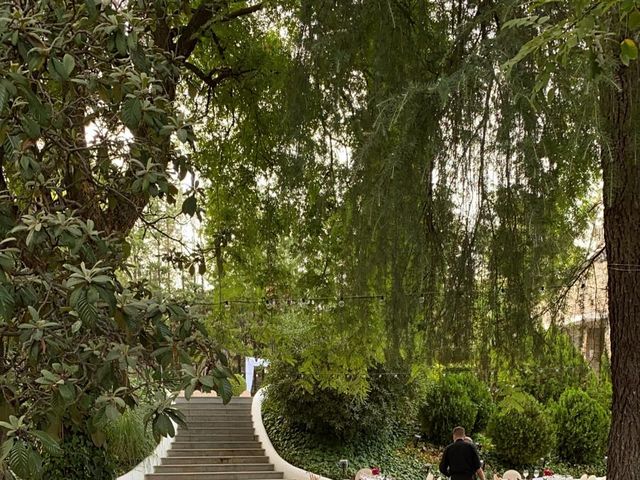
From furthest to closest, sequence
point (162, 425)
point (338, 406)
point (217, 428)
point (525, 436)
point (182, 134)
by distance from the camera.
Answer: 1. point (217, 428)
2. point (338, 406)
3. point (525, 436)
4. point (182, 134)
5. point (162, 425)

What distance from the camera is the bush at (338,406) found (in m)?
12.2

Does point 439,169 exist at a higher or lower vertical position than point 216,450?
higher

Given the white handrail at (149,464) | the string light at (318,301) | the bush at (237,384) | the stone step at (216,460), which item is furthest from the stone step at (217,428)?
the string light at (318,301)

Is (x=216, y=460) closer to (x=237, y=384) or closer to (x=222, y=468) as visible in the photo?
(x=222, y=468)

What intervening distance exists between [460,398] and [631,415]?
856 centimetres

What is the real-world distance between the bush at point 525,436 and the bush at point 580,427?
576 millimetres

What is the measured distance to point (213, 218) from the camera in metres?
7.45

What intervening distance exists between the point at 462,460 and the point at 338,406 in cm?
528

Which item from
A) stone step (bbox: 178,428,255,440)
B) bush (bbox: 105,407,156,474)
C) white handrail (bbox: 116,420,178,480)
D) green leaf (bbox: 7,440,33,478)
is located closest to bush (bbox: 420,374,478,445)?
stone step (bbox: 178,428,255,440)

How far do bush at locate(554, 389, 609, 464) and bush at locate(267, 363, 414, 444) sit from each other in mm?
2680

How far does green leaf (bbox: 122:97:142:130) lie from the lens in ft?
6.79

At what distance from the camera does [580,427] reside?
1221 centimetres

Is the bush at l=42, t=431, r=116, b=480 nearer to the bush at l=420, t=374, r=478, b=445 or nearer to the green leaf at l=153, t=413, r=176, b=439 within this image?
the green leaf at l=153, t=413, r=176, b=439

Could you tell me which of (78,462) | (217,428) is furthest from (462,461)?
(217,428)
